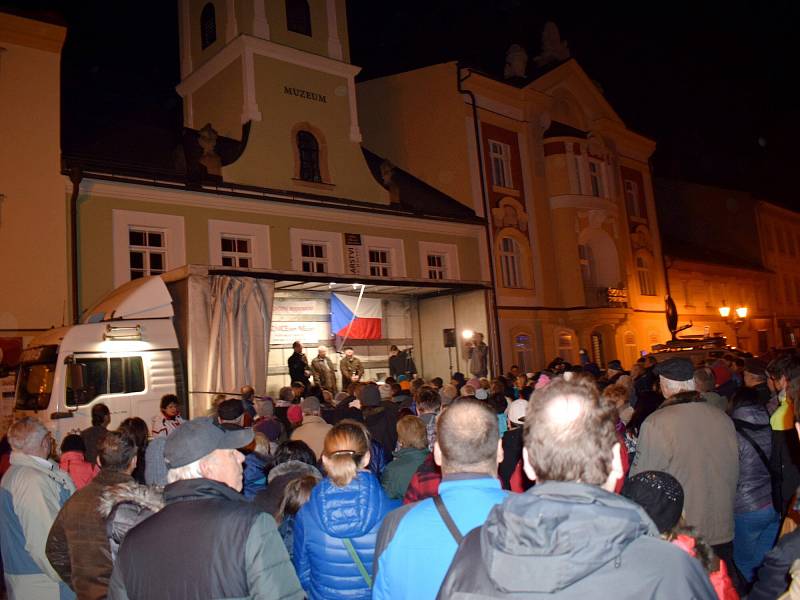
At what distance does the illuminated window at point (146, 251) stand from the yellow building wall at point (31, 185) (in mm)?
1758

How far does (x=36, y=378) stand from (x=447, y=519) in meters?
10.9

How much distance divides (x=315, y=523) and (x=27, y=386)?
32.5 feet

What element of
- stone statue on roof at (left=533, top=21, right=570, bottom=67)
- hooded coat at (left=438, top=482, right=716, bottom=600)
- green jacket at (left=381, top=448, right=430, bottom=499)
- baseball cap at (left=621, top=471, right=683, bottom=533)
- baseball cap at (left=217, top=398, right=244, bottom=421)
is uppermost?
stone statue on roof at (left=533, top=21, right=570, bottom=67)

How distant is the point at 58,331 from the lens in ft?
37.4

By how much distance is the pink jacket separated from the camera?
6270 millimetres

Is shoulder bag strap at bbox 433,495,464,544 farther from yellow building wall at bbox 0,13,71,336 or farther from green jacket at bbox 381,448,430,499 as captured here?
yellow building wall at bbox 0,13,71,336

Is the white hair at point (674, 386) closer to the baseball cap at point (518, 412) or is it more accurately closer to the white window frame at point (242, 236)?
the baseball cap at point (518, 412)

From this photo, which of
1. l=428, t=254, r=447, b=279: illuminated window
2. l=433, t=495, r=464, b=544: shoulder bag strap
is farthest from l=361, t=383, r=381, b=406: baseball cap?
l=428, t=254, r=447, b=279: illuminated window

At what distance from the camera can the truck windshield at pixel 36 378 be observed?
35.7 feet

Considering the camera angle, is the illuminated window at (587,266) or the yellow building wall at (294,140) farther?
the illuminated window at (587,266)

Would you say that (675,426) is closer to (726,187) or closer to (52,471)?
Result: (52,471)

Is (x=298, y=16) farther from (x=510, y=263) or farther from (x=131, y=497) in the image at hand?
(x=131, y=497)

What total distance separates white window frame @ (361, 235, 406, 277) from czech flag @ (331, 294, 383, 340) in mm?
3885

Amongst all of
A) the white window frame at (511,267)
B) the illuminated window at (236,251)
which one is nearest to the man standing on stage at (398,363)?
the illuminated window at (236,251)
